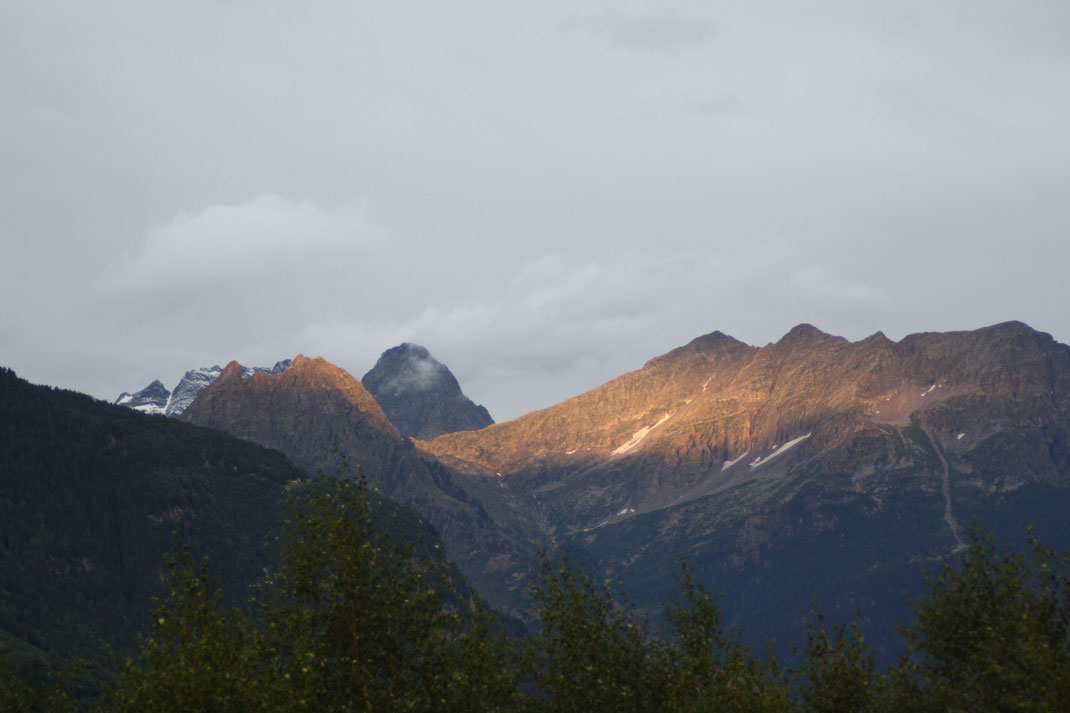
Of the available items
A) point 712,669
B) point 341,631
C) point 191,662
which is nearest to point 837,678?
point 712,669

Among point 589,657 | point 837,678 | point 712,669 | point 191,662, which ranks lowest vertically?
point 837,678

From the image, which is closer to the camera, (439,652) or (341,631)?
(341,631)

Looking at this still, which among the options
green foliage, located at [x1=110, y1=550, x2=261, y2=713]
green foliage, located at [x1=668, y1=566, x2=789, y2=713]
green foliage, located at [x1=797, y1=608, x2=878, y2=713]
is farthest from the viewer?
green foliage, located at [x1=797, y1=608, x2=878, y2=713]

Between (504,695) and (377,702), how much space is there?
301 inches

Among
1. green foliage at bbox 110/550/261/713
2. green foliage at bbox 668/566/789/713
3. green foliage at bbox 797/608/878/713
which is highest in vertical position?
green foliage at bbox 110/550/261/713

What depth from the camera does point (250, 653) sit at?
161 feet

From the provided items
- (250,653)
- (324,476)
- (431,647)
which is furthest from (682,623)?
(250,653)

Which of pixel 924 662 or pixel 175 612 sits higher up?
pixel 175 612

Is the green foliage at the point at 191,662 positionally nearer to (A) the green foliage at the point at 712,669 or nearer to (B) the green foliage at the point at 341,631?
(B) the green foliage at the point at 341,631

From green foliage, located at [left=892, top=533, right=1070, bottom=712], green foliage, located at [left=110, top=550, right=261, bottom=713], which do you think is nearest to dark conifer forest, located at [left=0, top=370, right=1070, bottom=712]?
green foliage, located at [left=110, top=550, right=261, bottom=713]

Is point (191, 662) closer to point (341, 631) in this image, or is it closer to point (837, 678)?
point (341, 631)

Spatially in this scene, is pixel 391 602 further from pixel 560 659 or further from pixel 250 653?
pixel 560 659

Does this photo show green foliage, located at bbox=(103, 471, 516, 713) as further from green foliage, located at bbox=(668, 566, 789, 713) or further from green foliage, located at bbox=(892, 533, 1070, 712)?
green foliage, located at bbox=(892, 533, 1070, 712)

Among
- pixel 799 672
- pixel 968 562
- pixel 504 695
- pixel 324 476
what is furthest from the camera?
pixel 968 562
